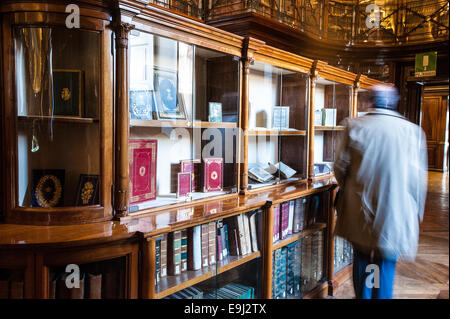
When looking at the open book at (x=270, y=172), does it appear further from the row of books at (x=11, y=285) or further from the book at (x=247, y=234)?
the row of books at (x=11, y=285)

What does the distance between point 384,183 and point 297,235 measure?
1050mm

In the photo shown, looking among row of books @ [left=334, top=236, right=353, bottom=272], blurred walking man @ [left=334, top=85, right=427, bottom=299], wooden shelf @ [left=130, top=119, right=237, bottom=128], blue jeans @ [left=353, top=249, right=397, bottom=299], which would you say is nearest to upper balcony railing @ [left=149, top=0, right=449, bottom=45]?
blurred walking man @ [left=334, top=85, right=427, bottom=299]

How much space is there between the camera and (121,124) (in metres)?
1.80

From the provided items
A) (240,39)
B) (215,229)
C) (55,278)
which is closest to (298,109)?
(240,39)

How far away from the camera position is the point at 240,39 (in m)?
2.51

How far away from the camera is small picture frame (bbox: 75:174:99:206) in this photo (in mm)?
1770

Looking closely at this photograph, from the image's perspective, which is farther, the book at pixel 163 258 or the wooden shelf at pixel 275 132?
the wooden shelf at pixel 275 132

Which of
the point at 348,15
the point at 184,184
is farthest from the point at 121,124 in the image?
the point at 348,15

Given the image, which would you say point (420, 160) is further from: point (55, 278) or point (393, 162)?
point (55, 278)

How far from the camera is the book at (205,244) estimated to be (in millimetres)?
2061

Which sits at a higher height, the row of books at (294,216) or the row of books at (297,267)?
the row of books at (294,216)

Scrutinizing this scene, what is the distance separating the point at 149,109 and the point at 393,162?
1457 mm

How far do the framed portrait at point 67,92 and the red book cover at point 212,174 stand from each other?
98cm

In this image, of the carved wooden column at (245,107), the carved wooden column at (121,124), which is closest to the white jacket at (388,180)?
the carved wooden column at (245,107)
